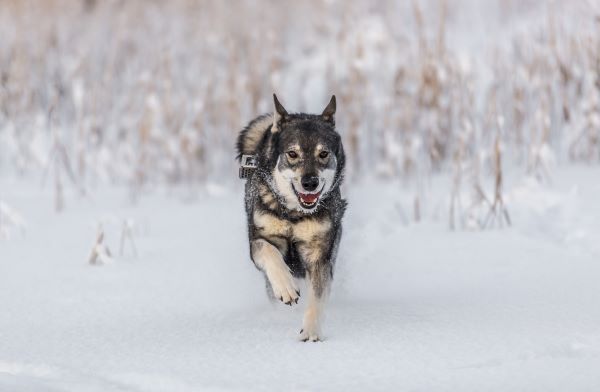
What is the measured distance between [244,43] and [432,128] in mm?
2799

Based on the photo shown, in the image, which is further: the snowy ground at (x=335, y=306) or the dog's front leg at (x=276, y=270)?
the dog's front leg at (x=276, y=270)

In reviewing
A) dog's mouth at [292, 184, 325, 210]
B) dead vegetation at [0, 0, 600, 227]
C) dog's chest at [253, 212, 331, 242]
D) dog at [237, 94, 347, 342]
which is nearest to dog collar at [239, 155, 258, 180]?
dog at [237, 94, 347, 342]

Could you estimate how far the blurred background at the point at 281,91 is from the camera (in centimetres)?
633

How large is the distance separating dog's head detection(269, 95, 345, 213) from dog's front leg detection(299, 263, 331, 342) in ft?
0.90

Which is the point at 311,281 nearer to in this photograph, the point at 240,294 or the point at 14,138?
the point at 240,294

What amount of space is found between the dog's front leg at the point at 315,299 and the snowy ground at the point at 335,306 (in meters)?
0.08

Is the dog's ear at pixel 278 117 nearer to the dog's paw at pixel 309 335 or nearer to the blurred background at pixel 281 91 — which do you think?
the dog's paw at pixel 309 335

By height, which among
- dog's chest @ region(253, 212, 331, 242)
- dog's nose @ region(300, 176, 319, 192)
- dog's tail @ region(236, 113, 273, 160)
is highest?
dog's tail @ region(236, 113, 273, 160)

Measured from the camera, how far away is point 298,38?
380 inches

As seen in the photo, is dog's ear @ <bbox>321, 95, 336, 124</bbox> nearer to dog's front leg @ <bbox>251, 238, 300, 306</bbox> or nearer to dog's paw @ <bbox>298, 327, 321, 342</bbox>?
dog's front leg @ <bbox>251, 238, 300, 306</bbox>

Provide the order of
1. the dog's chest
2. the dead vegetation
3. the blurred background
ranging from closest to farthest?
the dog's chest → the dead vegetation → the blurred background

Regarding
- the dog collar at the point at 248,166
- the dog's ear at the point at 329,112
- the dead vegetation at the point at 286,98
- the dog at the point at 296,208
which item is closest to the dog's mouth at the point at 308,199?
the dog at the point at 296,208

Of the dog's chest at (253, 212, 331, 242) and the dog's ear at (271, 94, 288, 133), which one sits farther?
the dog's ear at (271, 94, 288, 133)

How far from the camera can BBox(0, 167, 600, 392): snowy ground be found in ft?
8.74
